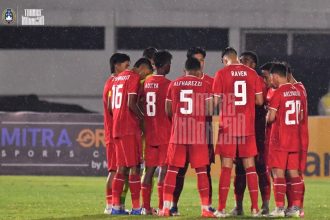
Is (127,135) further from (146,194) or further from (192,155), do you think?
(192,155)

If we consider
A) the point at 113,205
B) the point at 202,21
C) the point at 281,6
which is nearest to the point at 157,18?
the point at 202,21

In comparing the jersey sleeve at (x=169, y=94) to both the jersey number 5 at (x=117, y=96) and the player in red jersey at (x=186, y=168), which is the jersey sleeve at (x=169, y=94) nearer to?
the player in red jersey at (x=186, y=168)

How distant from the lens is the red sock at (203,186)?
13664mm

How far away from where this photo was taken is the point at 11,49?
1471 inches

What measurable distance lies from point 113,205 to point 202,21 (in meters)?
21.9

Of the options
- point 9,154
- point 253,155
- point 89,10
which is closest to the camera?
point 253,155

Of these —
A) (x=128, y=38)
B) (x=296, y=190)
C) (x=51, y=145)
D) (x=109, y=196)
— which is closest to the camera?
(x=296, y=190)

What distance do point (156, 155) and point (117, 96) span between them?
0.95 m

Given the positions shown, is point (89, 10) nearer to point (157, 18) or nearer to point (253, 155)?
point (157, 18)

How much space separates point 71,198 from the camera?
731 inches

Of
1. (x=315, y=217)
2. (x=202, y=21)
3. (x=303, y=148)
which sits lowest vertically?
(x=315, y=217)

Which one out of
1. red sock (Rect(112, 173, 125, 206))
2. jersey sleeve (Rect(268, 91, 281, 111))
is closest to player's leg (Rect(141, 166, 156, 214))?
red sock (Rect(112, 173, 125, 206))

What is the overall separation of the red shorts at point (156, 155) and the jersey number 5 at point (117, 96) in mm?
728

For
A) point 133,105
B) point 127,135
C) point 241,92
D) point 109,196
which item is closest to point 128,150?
point 127,135
